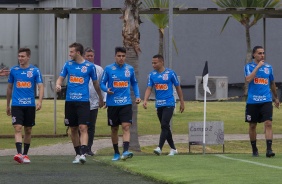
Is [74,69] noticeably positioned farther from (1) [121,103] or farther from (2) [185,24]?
(2) [185,24]

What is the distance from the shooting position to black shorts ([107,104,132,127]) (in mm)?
16844

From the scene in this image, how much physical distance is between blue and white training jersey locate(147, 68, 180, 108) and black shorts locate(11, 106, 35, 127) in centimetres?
261

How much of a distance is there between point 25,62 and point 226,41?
130 ft

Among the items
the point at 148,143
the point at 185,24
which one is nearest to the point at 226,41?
the point at 185,24

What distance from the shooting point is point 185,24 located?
54.8 metres

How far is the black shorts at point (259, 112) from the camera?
17.3 metres

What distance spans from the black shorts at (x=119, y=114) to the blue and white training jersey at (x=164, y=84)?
1.62 meters

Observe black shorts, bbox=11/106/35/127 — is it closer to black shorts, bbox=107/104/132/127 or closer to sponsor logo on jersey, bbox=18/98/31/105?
sponsor logo on jersey, bbox=18/98/31/105

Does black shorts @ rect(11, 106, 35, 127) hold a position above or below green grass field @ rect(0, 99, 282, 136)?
above

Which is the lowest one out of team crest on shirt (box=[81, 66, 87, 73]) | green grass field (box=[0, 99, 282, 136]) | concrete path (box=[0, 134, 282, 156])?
concrete path (box=[0, 134, 282, 156])

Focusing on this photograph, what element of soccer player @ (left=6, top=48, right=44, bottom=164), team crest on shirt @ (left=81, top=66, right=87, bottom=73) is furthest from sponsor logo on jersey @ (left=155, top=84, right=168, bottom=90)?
soccer player @ (left=6, top=48, right=44, bottom=164)

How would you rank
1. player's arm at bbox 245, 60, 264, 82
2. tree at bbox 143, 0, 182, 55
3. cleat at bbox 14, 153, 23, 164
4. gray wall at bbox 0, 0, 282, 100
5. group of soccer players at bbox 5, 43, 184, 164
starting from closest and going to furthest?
group of soccer players at bbox 5, 43, 184, 164
cleat at bbox 14, 153, 23, 164
player's arm at bbox 245, 60, 264, 82
tree at bbox 143, 0, 182, 55
gray wall at bbox 0, 0, 282, 100

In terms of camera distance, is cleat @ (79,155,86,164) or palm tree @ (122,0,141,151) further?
palm tree @ (122,0,141,151)

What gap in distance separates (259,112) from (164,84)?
1952 mm
